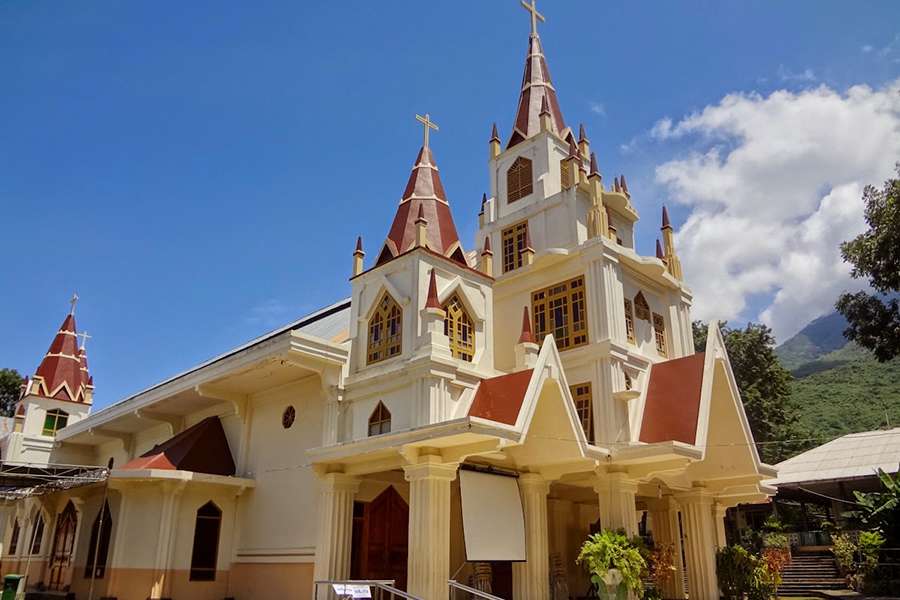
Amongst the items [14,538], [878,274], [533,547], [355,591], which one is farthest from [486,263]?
[14,538]

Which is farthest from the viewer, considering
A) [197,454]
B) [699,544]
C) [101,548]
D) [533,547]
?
[101,548]

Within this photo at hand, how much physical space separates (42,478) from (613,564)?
45.8ft

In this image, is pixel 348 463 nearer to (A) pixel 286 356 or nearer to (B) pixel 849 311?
(A) pixel 286 356

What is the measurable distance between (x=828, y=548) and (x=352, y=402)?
64.2ft

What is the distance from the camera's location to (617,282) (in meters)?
16.2

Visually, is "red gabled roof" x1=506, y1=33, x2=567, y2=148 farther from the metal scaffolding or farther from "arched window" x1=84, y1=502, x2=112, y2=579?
"arched window" x1=84, y1=502, x2=112, y2=579

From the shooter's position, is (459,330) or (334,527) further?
(459,330)

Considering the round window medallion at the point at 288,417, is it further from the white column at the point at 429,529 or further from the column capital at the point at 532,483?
the column capital at the point at 532,483

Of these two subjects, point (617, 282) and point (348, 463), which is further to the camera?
point (617, 282)

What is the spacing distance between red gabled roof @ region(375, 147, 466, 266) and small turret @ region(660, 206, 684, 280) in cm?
607

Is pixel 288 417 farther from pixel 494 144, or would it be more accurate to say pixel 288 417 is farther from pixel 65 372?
pixel 65 372

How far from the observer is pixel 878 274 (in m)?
20.5

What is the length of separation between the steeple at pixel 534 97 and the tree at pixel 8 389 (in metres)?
46.8

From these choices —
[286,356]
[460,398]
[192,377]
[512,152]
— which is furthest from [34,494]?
[512,152]
